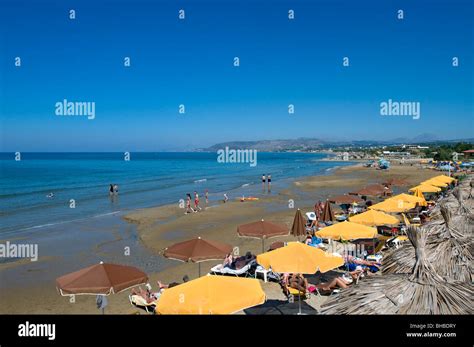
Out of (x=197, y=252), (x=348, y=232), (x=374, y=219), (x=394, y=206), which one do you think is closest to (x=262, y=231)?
(x=348, y=232)

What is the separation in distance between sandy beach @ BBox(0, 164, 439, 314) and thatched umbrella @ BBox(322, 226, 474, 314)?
14.7ft

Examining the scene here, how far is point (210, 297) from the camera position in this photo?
6301 millimetres

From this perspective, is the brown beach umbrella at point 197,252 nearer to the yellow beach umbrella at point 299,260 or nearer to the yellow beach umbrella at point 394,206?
the yellow beach umbrella at point 299,260

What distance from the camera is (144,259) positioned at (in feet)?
50.5

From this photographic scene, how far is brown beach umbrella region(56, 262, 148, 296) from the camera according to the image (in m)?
7.83

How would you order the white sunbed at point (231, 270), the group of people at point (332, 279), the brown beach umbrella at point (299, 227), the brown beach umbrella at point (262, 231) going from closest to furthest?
the group of people at point (332, 279) → the white sunbed at point (231, 270) → the brown beach umbrella at point (262, 231) → the brown beach umbrella at point (299, 227)

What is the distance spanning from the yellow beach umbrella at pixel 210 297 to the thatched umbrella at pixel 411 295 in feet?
5.08

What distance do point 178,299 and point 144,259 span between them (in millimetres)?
9574

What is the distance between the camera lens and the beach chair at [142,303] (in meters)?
9.60

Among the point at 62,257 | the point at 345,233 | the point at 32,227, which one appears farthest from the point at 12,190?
the point at 345,233

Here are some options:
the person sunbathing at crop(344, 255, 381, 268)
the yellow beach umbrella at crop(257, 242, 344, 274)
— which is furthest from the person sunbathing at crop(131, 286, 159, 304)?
the person sunbathing at crop(344, 255, 381, 268)

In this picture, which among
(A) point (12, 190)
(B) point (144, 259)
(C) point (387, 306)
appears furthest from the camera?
(A) point (12, 190)

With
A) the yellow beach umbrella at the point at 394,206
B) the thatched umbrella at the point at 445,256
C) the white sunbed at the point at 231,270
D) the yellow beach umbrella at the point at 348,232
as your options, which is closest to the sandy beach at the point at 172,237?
the white sunbed at the point at 231,270
